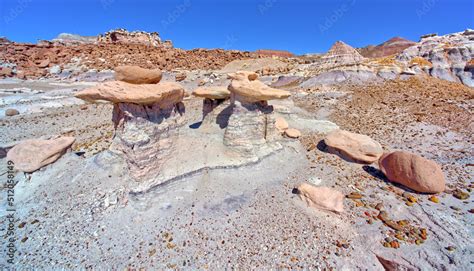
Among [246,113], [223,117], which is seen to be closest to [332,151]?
[246,113]

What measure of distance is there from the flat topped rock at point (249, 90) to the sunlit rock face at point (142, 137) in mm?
2545

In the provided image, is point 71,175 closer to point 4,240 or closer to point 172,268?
point 4,240

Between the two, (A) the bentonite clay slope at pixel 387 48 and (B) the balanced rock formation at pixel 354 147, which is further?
(A) the bentonite clay slope at pixel 387 48

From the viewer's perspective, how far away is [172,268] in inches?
189

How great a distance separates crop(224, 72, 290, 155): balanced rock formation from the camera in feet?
25.9

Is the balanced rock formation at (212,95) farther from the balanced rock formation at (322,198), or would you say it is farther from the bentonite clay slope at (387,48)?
the bentonite clay slope at (387,48)

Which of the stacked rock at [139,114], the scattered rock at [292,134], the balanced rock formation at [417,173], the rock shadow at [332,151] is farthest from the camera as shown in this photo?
the scattered rock at [292,134]

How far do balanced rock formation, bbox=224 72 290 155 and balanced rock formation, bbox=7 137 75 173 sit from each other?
5888mm

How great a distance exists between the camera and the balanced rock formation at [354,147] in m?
8.62

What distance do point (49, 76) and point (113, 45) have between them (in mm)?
13781

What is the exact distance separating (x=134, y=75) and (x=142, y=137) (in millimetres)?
1859

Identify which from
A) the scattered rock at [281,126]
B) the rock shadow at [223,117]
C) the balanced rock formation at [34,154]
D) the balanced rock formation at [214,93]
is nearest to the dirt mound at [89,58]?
the balanced rock formation at [214,93]

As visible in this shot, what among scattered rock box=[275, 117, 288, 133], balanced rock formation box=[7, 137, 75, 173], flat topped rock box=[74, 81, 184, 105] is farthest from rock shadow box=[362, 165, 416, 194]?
balanced rock formation box=[7, 137, 75, 173]

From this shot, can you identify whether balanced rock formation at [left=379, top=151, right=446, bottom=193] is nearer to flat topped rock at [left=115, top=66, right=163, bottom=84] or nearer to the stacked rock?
the stacked rock
